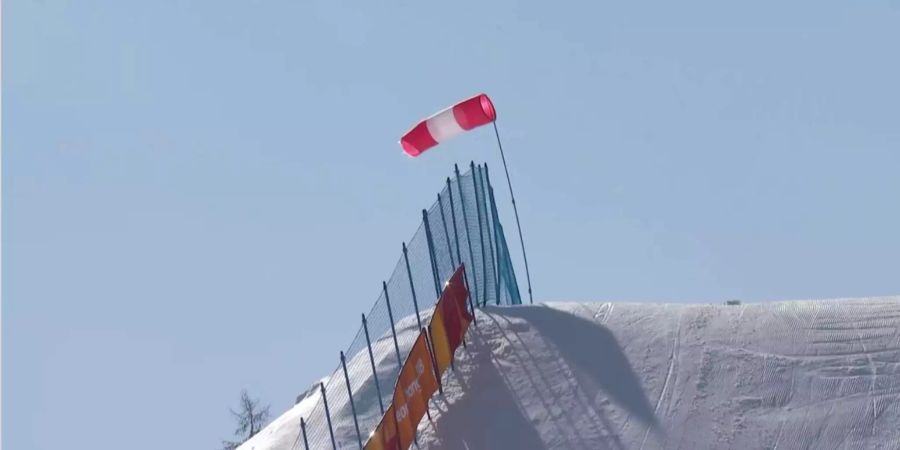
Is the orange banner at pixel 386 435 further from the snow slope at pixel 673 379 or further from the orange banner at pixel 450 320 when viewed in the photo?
the orange banner at pixel 450 320

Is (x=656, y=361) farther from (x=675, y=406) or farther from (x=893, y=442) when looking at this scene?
(x=893, y=442)

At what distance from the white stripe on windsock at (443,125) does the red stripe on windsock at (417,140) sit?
0.05 m

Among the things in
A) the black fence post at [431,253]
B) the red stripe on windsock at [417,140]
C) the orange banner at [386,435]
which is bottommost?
the orange banner at [386,435]

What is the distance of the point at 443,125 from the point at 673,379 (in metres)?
3.26

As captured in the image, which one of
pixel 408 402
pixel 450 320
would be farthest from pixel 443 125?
pixel 408 402

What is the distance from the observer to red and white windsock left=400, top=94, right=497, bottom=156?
17.2 m

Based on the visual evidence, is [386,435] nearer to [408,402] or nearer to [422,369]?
[408,402]

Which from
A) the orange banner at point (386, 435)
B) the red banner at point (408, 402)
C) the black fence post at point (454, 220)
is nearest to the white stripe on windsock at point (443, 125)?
the black fence post at point (454, 220)

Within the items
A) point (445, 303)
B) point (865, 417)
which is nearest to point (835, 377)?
point (865, 417)

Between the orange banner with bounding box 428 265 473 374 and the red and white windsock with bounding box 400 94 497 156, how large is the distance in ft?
5.13

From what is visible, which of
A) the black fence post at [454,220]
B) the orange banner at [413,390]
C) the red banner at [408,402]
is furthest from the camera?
the black fence post at [454,220]

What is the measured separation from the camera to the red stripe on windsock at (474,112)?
17172 millimetres

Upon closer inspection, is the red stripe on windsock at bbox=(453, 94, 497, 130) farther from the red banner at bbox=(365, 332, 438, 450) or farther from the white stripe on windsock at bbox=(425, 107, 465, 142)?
the red banner at bbox=(365, 332, 438, 450)

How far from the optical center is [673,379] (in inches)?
615
